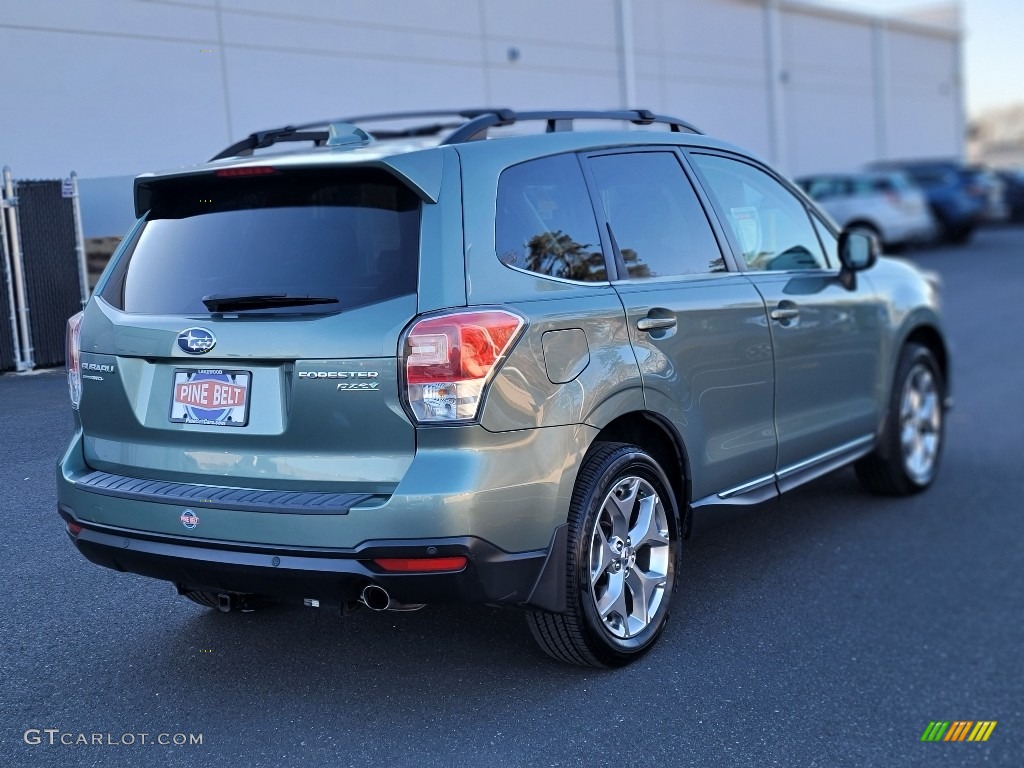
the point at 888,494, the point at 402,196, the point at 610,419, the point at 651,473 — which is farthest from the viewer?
the point at 888,494

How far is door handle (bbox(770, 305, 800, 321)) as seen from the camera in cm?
510

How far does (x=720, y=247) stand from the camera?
16.2ft

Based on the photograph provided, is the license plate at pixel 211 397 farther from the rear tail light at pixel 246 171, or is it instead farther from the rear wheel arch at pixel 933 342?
the rear wheel arch at pixel 933 342

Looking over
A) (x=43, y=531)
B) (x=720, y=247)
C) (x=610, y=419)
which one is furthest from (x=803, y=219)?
(x=43, y=531)

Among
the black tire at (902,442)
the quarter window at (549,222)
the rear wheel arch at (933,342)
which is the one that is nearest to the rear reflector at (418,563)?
the quarter window at (549,222)

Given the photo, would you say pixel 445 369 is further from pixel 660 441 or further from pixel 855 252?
pixel 855 252

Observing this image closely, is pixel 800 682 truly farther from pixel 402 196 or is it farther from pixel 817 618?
pixel 402 196

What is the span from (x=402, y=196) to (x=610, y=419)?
103cm

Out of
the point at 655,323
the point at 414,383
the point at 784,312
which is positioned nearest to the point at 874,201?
the point at 784,312

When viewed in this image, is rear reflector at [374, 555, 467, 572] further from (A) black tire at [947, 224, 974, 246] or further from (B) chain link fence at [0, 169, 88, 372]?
(A) black tire at [947, 224, 974, 246]

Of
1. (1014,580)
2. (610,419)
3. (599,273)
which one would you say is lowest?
(1014,580)

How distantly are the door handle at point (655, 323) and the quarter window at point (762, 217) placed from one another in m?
0.91

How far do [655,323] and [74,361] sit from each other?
2.07 meters

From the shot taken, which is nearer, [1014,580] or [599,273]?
[599,273]
